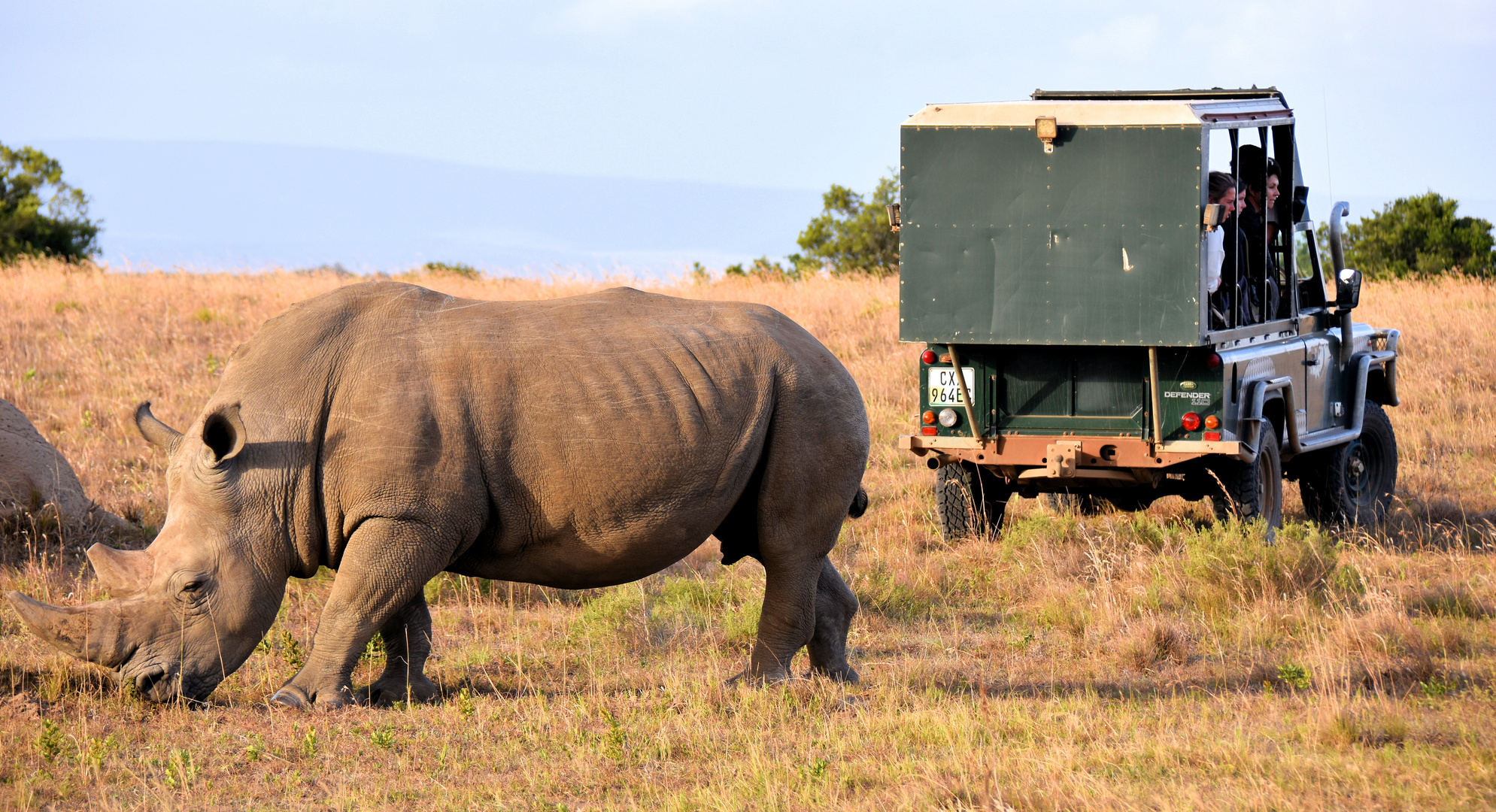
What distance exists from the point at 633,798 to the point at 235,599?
78.9 inches

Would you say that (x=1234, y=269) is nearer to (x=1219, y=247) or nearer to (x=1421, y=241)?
(x=1219, y=247)

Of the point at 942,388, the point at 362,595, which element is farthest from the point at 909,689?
the point at 942,388

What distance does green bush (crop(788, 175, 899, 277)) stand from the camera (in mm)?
27766

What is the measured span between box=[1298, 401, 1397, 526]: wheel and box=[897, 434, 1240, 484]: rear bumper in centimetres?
244

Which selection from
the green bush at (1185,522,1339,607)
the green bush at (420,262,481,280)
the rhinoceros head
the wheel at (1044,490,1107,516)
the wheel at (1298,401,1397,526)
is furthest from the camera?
the green bush at (420,262,481,280)

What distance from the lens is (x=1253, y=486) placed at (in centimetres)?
913

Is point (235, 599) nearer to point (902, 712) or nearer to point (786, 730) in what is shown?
point (786, 730)

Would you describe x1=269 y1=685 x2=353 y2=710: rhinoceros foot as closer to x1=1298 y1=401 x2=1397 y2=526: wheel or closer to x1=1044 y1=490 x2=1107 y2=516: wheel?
x1=1044 y1=490 x2=1107 y2=516: wheel

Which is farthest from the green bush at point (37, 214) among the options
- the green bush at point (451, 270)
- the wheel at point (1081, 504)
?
the wheel at point (1081, 504)

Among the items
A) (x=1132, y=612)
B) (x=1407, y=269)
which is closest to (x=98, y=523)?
(x=1132, y=612)

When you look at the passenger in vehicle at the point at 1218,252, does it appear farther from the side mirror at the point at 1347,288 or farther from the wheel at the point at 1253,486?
the side mirror at the point at 1347,288

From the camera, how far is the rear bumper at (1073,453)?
28.9 feet

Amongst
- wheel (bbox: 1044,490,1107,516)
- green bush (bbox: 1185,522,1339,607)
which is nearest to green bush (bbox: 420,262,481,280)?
wheel (bbox: 1044,490,1107,516)

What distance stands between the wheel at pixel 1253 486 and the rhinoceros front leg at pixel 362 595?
5.54 m
